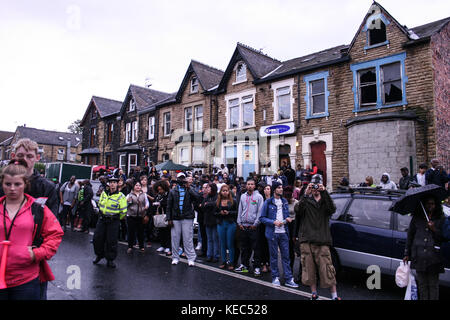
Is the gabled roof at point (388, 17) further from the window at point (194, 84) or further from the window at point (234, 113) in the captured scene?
the window at point (194, 84)

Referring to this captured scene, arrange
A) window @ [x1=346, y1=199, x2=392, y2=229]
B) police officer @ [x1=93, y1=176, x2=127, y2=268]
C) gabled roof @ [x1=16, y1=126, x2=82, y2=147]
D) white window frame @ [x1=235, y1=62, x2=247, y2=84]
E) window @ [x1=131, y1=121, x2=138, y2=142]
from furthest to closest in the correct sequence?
gabled roof @ [x1=16, y1=126, x2=82, y2=147]
window @ [x1=131, y1=121, x2=138, y2=142]
white window frame @ [x1=235, y1=62, x2=247, y2=84]
police officer @ [x1=93, y1=176, x2=127, y2=268]
window @ [x1=346, y1=199, x2=392, y2=229]

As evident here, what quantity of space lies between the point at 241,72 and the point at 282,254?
16329 millimetres

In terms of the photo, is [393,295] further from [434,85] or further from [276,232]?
[434,85]

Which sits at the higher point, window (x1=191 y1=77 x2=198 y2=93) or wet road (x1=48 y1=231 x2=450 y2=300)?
window (x1=191 y1=77 x2=198 y2=93)

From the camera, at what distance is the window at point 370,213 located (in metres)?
5.63

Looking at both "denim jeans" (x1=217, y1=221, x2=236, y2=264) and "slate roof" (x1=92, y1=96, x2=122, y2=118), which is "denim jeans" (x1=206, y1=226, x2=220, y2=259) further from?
"slate roof" (x1=92, y1=96, x2=122, y2=118)

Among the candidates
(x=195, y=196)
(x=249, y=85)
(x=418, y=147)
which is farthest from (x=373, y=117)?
(x=195, y=196)

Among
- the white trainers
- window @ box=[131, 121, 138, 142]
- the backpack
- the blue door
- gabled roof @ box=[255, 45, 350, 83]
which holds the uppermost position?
gabled roof @ box=[255, 45, 350, 83]

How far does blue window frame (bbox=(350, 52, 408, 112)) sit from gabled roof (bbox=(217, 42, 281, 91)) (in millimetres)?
6050

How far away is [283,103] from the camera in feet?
59.7

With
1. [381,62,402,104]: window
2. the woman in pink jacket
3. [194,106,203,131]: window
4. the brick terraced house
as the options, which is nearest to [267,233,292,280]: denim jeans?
the woman in pink jacket

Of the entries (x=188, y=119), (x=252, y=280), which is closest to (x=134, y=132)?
(x=188, y=119)

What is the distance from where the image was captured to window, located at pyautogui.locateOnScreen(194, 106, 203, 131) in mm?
22703

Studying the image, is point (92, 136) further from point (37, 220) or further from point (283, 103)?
point (37, 220)
